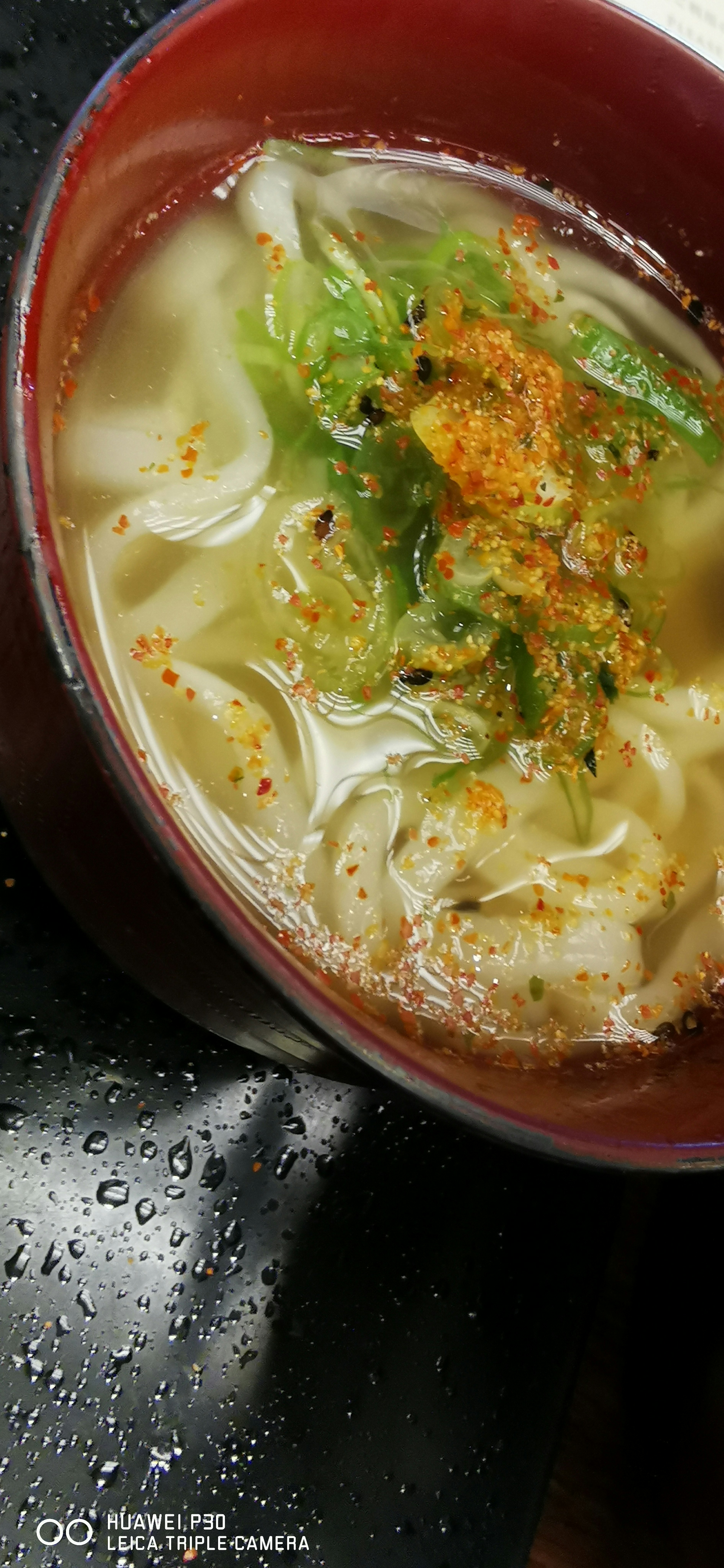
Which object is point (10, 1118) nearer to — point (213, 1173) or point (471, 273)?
point (213, 1173)

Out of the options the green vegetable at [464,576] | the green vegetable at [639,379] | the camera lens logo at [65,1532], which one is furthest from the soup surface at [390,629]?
the camera lens logo at [65,1532]

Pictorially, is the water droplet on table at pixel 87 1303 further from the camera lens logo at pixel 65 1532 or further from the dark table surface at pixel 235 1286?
the camera lens logo at pixel 65 1532

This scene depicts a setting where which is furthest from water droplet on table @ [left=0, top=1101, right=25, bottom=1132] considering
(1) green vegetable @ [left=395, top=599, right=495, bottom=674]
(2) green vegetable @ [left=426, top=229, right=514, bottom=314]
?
(2) green vegetable @ [left=426, top=229, right=514, bottom=314]

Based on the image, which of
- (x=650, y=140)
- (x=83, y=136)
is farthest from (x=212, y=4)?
(x=650, y=140)

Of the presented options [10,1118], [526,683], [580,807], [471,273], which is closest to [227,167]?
[471,273]

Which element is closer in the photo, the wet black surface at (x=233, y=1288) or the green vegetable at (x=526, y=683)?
the wet black surface at (x=233, y=1288)

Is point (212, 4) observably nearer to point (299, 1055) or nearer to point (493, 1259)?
point (299, 1055)
